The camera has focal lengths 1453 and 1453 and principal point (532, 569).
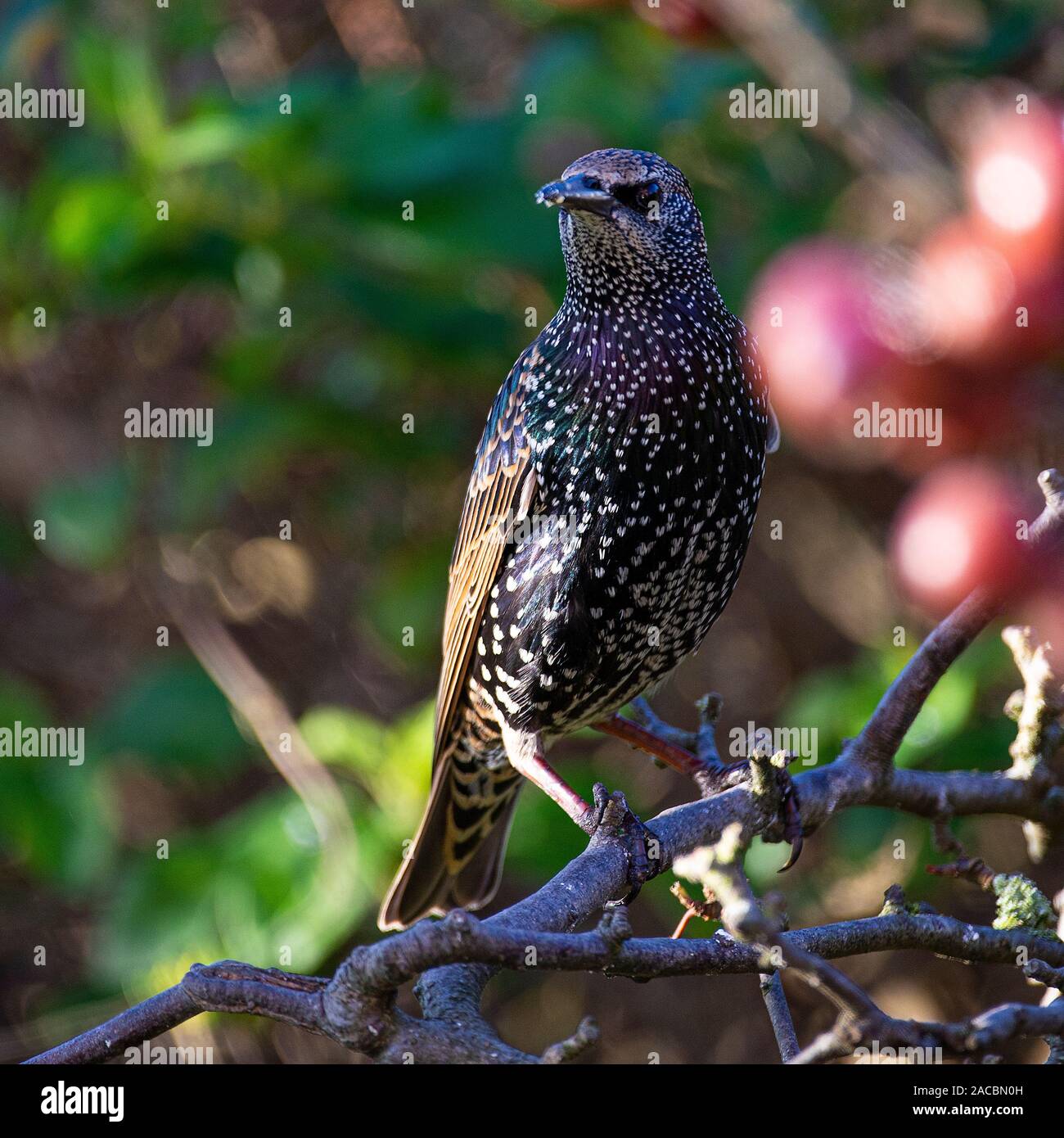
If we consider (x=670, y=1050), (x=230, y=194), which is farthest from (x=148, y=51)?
(x=670, y=1050)

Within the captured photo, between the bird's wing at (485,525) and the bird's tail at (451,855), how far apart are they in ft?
0.57

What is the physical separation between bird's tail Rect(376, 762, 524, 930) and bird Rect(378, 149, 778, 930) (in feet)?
1.21

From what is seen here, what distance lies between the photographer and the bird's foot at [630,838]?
7.72 feet

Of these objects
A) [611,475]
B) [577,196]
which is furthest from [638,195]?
[611,475]

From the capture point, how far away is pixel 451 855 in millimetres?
3359

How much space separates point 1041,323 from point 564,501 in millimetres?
1162

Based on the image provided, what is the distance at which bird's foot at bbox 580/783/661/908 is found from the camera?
2354mm

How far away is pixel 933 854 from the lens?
329 centimetres

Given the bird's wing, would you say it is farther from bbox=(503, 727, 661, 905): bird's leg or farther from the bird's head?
bbox=(503, 727, 661, 905): bird's leg

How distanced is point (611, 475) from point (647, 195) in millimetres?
525

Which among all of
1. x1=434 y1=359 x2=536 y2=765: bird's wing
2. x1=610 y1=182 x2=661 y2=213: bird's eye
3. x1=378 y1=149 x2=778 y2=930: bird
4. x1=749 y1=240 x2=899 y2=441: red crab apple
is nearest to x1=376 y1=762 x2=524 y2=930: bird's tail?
x1=434 y1=359 x2=536 y2=765: bird's wing

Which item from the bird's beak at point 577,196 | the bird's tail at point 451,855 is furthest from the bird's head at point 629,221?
the bird's tail at point 451,855

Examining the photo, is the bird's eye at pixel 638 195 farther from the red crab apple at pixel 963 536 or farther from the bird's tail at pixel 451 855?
the bird's tail at pixel 451 855

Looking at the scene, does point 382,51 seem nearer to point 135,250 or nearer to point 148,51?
point 148,51
